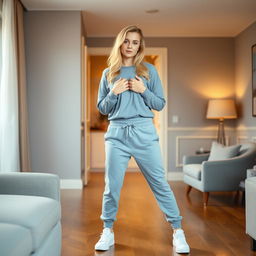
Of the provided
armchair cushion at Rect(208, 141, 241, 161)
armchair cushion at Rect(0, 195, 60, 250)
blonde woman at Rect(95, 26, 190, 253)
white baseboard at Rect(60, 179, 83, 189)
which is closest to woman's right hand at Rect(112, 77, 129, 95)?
blonde woman at Rect(95, 26, 190, 253)

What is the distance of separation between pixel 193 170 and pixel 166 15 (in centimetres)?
219

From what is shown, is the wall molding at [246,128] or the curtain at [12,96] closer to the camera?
the curtain at [12,96]

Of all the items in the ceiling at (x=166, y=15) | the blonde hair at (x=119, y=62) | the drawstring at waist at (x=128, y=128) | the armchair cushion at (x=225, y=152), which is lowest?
the armchair cushion at (x=225, y=152)

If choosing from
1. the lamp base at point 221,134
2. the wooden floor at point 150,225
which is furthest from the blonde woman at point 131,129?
the lamp base at point 221,134

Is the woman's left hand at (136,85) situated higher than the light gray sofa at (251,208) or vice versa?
the woman's left hand at (136,85)

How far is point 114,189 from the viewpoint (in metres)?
2.55

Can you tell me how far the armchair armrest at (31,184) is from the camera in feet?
7.32

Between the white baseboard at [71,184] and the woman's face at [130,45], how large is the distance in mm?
3280

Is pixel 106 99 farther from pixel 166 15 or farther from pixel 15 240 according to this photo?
pixel 166 15

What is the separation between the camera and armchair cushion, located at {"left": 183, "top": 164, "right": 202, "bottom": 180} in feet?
15.2

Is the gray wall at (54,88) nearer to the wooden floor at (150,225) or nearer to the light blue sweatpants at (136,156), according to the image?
the wooden floor at (150,225)

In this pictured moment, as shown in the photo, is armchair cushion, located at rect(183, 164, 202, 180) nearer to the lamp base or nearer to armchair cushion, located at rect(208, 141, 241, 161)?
armchair cushion, located at rect(208, 141, 241, 161)

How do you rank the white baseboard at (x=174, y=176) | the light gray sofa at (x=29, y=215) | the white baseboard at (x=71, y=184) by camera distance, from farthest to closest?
the white baseboard at (x=174, y=176) → the white baseboard at (x=71, y=184) → the light gray sofa at (x=29, y=215)

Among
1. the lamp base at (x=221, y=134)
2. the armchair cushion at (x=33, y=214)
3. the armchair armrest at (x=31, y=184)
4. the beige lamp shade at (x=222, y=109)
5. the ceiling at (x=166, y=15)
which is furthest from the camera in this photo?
the lamp base at (x=221, y=134)
